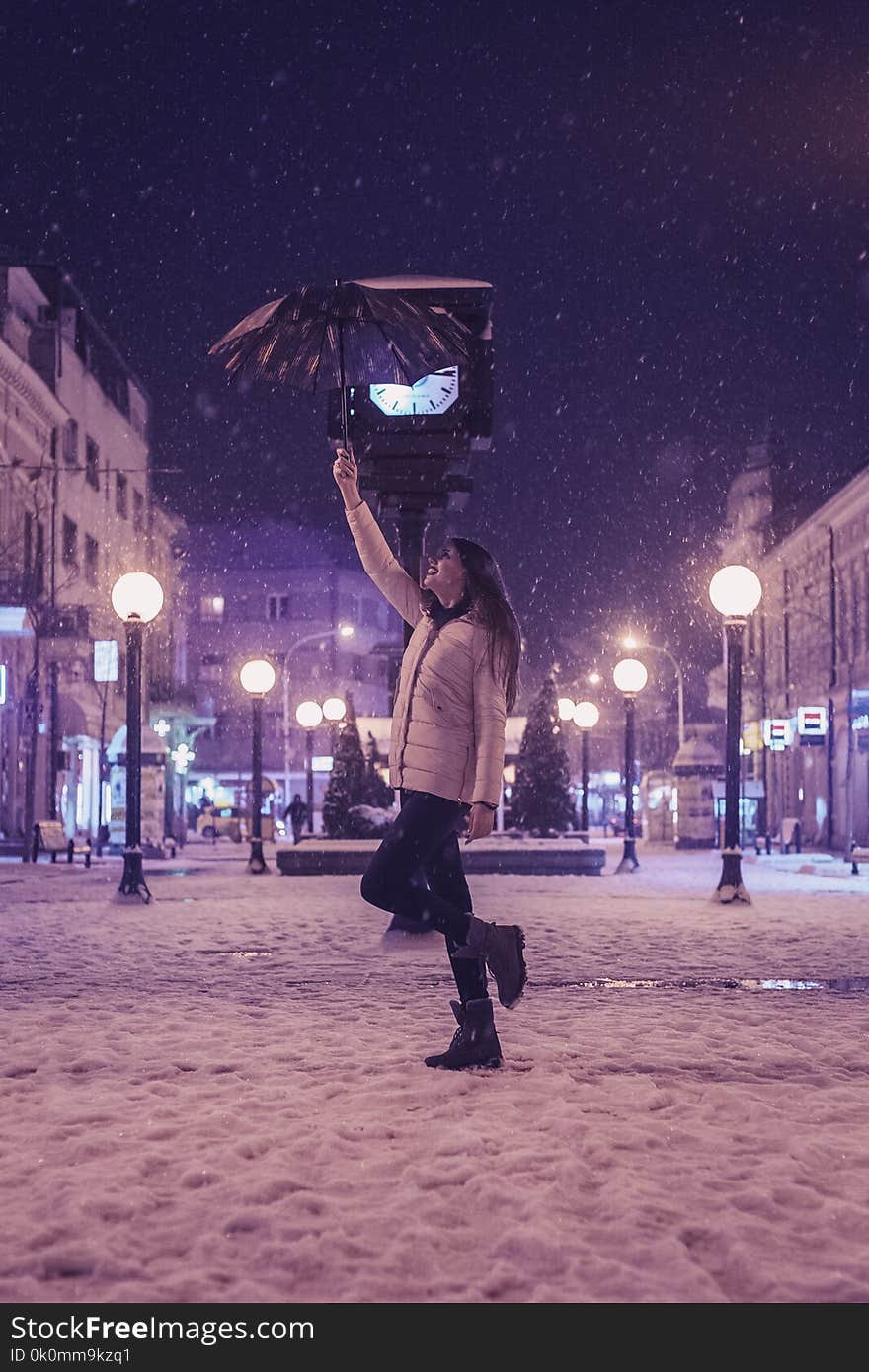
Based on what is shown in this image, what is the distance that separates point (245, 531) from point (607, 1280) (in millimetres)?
79134

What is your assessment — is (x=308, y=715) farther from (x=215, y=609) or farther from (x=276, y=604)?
(x=215, y=609)

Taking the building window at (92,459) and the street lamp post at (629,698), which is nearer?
the street lamp post at (629,698)

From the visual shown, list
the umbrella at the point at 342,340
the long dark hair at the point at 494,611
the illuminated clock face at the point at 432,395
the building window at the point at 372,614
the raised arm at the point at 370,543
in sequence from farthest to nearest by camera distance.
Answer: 1. the building window at the point at 372,614
2. the illuminated clock face at the point at 432,395
3. the umbrella at the point at 342,340
4. the raised arm at the point at 370,543
5. the long dark hair at the point at 494,611

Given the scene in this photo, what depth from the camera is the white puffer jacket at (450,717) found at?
5.34 metres

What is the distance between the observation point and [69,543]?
40.6 meters

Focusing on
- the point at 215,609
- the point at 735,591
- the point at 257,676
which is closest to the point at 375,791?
the point at 257,676

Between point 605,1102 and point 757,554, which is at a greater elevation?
point 757,554

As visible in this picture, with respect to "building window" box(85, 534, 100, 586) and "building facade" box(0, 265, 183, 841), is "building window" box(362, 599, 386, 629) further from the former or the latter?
"building window" box(85, 534, 100, 586)

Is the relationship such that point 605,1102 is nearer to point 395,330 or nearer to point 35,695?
point 395,330

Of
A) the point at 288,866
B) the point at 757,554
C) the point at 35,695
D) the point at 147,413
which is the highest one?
the point at 147,413

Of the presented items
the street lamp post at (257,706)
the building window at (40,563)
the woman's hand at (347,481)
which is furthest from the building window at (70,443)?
the woman's hand at (347,481)

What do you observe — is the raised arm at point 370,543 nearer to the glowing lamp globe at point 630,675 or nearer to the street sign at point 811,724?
the glowing lamp globe at point 630,675

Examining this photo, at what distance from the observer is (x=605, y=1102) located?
15.6ft

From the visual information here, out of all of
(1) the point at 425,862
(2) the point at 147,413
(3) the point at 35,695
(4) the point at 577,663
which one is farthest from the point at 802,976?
(4) the point at 577,663
